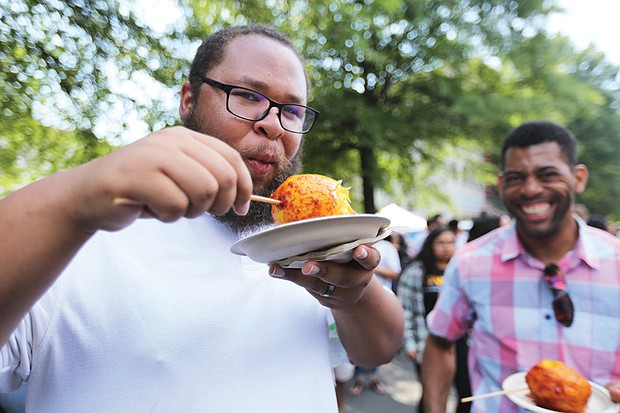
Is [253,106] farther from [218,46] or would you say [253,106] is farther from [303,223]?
[303,223]

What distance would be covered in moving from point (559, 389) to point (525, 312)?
66 centimetres

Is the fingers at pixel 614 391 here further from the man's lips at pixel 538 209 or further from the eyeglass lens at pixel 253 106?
the eyeglass lens at pixel 253 106

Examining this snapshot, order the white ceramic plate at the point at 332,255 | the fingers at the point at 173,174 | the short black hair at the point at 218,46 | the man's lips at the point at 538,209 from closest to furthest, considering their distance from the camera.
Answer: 1. the fingers at the point at 173,174
2. the white ceramic plate at the point at 332,255
3. the short black hair at the point at 218,46
4. the man's lips at the point at 538,209

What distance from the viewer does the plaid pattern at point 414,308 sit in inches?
223

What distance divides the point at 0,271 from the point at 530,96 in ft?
48.2

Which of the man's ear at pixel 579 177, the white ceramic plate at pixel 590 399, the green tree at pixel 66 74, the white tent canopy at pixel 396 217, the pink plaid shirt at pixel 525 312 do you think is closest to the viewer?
the white tent canopy at pixel 396 217

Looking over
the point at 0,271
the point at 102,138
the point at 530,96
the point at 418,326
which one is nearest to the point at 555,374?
the point at 0,271

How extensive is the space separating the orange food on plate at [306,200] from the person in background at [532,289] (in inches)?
66.7

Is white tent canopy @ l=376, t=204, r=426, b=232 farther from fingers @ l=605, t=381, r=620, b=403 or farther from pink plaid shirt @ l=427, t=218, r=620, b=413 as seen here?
fingers @ l=605, t=381, r=620, b=403

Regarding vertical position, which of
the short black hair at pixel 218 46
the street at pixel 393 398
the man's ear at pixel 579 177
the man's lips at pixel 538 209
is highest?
the short black hair at pixel 218 46

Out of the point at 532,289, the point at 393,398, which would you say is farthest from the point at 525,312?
the point at 393,398

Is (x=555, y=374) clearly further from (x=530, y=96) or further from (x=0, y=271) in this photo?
(x=530, y=96)

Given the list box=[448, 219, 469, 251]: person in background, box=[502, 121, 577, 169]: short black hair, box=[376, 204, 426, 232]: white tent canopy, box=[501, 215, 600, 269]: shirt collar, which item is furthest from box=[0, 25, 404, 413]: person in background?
box=[448, 219, 469, 251]: person in background

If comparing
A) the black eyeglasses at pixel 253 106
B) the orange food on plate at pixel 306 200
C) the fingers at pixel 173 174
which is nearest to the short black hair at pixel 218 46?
the black eyeglasses at pixel 253 106
